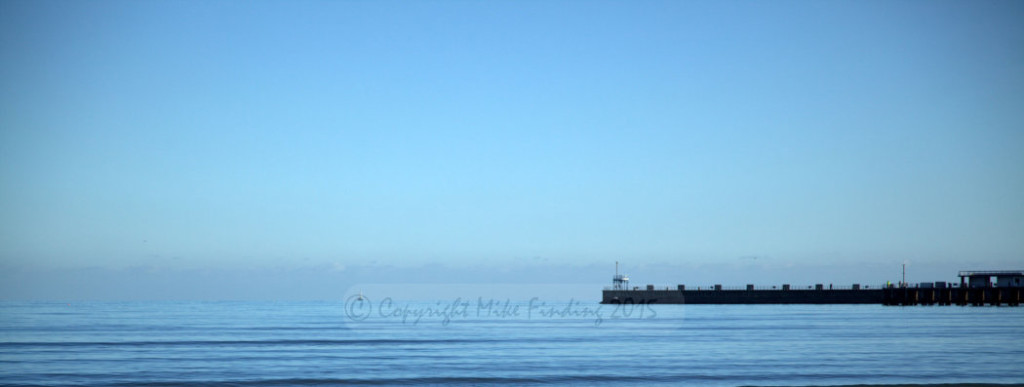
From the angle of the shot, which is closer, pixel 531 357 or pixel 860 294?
pixel 531 357

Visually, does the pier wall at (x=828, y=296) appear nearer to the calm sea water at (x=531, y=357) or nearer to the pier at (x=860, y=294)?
the pier at (x=860, y=294)

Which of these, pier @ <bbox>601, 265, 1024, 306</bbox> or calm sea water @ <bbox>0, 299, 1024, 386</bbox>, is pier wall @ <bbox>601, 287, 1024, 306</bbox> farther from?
calm sea water @ <bbox>0, 299, 1024, 386</bbox>

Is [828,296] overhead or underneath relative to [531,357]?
overhead

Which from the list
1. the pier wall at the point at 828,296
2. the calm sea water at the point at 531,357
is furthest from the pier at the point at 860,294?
the calm sea water at the point at 531,357

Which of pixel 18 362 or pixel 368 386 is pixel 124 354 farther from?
pixel 368 386

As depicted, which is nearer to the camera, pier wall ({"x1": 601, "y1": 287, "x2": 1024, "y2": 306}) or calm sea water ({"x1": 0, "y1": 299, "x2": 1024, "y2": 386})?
calm sea water ({"x1": 0, "y1": 299, "x2": 1024, "y2": 386})

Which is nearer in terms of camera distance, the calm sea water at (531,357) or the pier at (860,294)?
the calm sea water at (531,357)

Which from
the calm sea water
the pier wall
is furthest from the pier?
the calm sea water

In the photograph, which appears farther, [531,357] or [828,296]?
[828,296]

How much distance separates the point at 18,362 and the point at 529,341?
29.5 metres

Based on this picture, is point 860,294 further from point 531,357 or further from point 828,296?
point 531,357

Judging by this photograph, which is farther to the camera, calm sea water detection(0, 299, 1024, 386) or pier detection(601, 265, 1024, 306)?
pier detection(601, 265, 1024, 306)

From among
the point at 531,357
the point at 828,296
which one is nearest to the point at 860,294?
the point at 828,296

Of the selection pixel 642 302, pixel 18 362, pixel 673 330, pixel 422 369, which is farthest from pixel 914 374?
pixel 642 302
